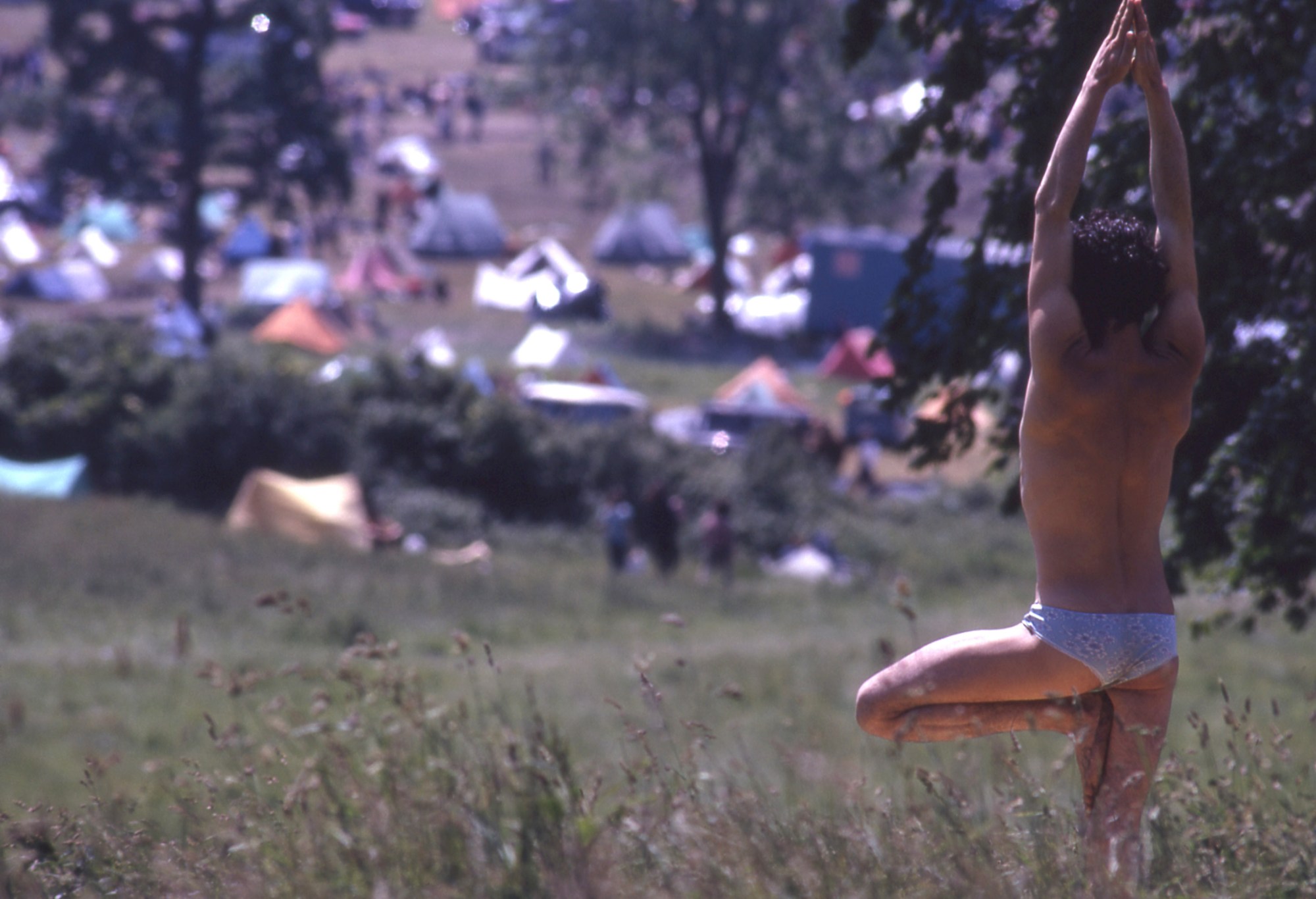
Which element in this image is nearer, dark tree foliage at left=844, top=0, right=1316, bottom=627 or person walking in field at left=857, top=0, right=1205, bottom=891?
person walking in field at left=857, top=0, right=1205, bottom=891

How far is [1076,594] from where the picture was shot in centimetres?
323

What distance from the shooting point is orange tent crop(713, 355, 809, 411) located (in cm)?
3142

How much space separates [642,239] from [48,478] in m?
32.0

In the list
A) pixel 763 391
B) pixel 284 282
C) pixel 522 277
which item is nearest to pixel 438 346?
pixel 522 277

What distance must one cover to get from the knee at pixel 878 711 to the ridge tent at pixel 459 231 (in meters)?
47.0

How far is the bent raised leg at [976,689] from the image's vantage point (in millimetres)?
3182

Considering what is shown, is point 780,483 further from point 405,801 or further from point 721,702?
Result: point 405,801

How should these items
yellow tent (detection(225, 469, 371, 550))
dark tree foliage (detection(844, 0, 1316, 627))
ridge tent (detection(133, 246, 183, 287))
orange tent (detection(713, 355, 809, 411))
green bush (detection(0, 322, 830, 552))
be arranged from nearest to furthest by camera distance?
dark tree foliage (detection(844, 0, 1316, 627))
yellow tent (detection(225, 469, 371, 550))
green bush (detection(0, 322, 830, 552))
orange tent (detection(713, 355, 809, 411))
ridge tent (detection(133, 246, 183, 287))

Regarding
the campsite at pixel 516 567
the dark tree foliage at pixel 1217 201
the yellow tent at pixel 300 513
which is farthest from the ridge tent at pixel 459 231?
the dark tree foliage at pixel 1217 201

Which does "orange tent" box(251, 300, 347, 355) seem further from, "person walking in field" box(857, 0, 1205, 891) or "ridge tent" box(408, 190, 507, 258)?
"person walking in field" box(857, 0, 1205, 891)

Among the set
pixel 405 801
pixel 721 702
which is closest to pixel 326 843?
pixel 405 801

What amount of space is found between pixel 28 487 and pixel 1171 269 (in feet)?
78.2

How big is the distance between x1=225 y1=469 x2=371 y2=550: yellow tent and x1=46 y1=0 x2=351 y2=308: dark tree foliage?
19195mm

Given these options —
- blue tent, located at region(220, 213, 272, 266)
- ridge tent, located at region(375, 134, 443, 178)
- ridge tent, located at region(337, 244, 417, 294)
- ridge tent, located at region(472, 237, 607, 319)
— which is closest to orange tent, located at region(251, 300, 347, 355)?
ridge tent, located at region(472, 237, 607, 319)
